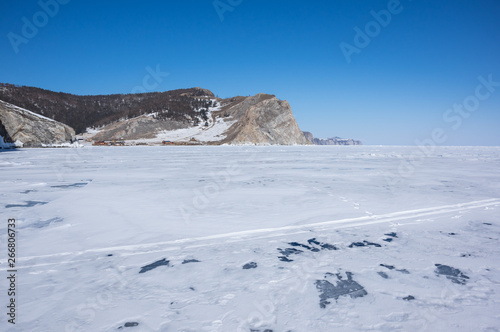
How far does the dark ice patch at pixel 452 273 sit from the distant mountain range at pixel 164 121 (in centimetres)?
6043

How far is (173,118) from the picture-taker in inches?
4601

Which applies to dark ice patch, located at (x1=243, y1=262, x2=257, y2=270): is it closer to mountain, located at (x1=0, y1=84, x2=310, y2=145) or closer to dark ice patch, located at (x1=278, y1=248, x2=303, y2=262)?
dark ice patch, located at (x1=278, y1=248, x2=303, y2=262)

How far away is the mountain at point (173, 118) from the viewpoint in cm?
9494

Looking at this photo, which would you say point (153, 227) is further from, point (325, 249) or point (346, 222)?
point (346, 222)

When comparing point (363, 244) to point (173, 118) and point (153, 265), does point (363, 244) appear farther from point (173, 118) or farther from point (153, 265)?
point (173, 118)

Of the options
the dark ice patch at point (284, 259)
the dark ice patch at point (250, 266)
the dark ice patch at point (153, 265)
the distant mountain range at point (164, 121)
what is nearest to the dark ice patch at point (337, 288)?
the dark ice patch at point (284, 259)

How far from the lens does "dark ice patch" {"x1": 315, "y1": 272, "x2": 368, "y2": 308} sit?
2.62m

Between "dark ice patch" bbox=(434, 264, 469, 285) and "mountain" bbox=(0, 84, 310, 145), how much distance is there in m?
86.4

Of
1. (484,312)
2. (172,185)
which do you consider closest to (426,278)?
(484,312)

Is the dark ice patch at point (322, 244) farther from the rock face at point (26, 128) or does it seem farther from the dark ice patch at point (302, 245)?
the rock face at point (26, 128)

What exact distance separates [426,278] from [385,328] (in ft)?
4.07

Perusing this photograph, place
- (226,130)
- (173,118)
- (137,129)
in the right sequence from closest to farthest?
(137,129)
(226,130)
(173,118)

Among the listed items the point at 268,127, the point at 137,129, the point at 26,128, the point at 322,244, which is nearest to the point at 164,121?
the point at 137,129

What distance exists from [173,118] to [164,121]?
583 cm
